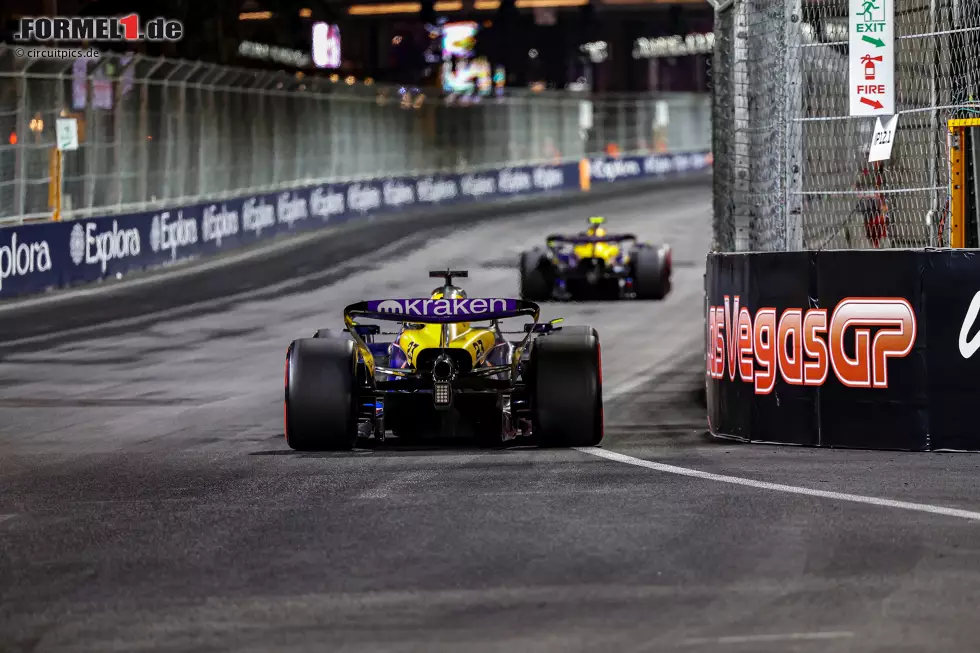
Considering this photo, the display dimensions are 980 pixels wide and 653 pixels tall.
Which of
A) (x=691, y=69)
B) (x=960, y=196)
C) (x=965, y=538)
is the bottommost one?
(x=965, y=538)

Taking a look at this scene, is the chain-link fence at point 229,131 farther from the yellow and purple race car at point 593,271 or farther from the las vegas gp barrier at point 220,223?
the yellow and purple race car at point 593,271

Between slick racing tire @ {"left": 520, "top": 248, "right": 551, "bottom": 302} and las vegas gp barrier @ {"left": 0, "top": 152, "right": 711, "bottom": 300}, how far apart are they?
7.23 m

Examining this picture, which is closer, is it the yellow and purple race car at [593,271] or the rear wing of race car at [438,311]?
the rear wing of race car at [438,311]

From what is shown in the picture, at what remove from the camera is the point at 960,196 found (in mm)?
13039

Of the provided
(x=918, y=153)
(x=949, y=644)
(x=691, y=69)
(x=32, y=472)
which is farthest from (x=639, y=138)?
(x=691, y=69)

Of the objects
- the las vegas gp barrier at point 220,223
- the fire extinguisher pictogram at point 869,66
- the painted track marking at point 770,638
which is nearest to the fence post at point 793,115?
the fire extinguisher pictogram at point 869,66

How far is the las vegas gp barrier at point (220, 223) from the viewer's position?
86.0 ft

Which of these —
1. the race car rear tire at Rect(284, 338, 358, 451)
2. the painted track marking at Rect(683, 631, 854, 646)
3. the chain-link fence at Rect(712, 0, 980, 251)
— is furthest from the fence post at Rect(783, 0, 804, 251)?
the painted track marking at Rect(683, 631, 854, 646)

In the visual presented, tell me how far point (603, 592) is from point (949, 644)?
1477mm

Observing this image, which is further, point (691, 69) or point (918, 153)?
point (691, 69)

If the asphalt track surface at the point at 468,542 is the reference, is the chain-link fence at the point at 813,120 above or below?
above

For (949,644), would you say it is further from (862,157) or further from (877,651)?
(862,157)

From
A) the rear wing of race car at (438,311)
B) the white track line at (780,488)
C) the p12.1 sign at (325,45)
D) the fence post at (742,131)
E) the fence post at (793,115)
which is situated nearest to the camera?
the white track line at (780,488)

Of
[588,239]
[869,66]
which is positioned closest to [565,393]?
[869,66]
